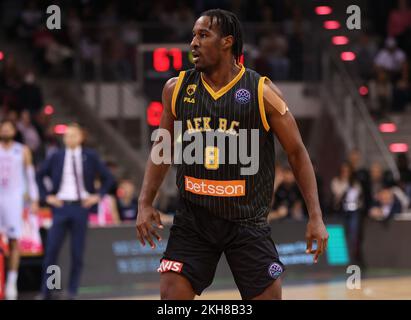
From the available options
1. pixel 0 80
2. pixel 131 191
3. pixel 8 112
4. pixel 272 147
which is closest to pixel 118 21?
pixel 0 80

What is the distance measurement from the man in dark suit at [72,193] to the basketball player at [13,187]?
0.69 m

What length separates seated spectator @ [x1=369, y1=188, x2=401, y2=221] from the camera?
1741cm

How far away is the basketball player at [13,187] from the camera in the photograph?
45.1 feet

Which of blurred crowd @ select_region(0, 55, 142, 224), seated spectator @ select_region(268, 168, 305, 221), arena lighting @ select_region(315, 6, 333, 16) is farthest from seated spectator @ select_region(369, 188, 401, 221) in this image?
blurred crowd @ select_region(0, 55, 142, 224)

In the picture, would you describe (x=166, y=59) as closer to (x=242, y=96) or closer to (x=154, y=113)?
(x=154, y=113)

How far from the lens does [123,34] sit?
22188 mm

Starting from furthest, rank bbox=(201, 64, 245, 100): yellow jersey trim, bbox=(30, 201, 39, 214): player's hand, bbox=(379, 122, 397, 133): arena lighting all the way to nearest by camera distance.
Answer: bbox=(379, 122, 397, 133): arena lighting, bbox=(30, 201, 39, 214): player's hand, bbox=(201, 64, 245, 100): yellow jersey trim

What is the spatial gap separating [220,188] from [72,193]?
6.70 metres

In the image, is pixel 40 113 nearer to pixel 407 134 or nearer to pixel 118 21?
pixel 118 21

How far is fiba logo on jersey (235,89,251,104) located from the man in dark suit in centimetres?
A: 671

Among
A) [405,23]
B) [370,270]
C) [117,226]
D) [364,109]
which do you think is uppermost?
[405,23]

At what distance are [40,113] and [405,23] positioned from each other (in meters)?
8.76

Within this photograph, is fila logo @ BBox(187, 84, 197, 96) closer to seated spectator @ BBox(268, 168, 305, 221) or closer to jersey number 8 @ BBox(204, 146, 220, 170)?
jersey number 8 @ BBox(204, 146, 220, 170)

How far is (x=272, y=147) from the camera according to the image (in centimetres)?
679
